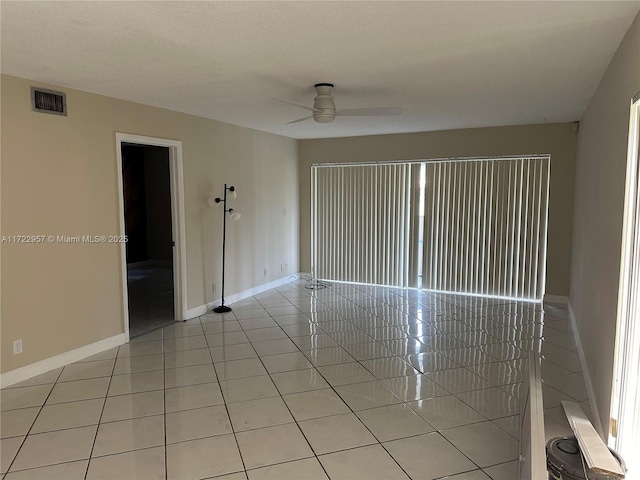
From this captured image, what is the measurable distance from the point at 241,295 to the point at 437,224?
3.14 m

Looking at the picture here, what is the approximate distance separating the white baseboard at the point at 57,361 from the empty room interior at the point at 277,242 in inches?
0.7

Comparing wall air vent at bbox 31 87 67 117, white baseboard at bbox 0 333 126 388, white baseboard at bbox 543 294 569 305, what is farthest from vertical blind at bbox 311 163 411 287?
wall air vent at bbox 31 87 67 117

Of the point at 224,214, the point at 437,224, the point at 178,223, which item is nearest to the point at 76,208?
the point at 178,223

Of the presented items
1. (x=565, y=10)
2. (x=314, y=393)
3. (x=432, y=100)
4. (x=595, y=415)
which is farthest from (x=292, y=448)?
(x=432, y=100)

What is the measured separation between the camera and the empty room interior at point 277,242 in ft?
7.88

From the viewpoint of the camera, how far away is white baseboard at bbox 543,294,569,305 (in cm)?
593

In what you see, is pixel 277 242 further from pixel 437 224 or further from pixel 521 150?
pixel 521 150

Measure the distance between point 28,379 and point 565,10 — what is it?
15.0 feet

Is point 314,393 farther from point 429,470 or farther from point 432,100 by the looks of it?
point 432,100

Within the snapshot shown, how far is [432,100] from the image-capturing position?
4371 mm

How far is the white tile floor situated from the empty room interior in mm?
22

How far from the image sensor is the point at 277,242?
23.4ft

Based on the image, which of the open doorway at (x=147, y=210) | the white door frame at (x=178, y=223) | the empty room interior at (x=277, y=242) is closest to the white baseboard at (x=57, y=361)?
the empty room interior at (x=277, y=242)

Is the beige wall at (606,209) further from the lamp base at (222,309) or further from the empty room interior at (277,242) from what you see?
the lamp base at (222,309)
